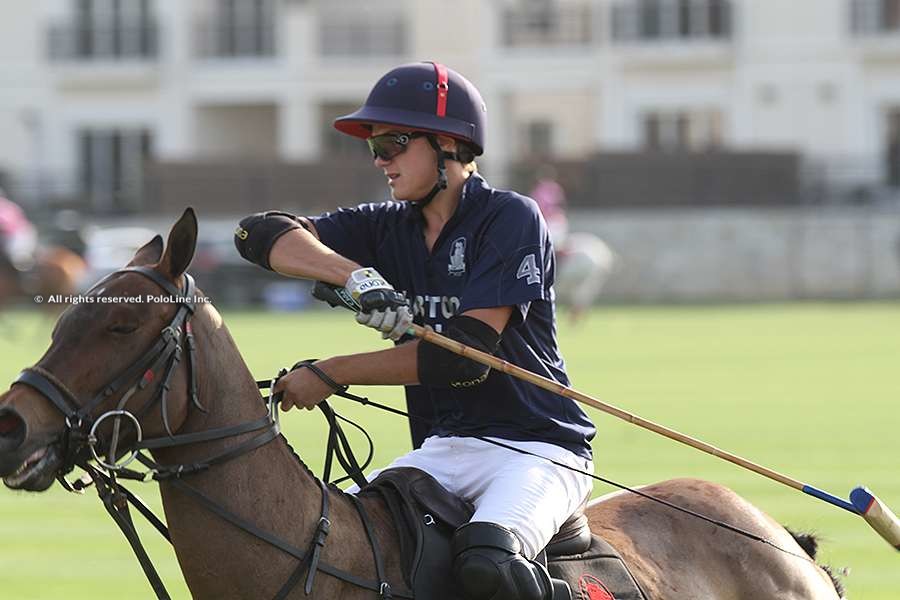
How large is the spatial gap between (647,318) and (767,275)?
286 inches

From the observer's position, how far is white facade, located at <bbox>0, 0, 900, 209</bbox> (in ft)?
145

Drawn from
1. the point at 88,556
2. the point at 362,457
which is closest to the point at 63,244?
the point at 362,457

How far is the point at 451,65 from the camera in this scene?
47938mm

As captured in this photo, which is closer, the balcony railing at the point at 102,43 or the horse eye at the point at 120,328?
the horse eye at the point at 120,328

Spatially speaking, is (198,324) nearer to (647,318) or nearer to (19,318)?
(647,318)

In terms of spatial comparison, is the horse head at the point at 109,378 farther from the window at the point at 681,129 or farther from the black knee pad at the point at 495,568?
the window at the point at 681,129

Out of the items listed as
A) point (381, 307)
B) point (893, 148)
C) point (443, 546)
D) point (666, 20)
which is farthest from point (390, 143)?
point (666, 20)

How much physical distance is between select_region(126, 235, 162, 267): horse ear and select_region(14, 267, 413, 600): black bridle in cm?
10

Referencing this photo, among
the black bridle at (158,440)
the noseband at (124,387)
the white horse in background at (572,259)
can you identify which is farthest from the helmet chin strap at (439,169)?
the white horse in background at (572,259)

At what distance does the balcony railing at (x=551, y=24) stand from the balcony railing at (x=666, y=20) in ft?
3.66

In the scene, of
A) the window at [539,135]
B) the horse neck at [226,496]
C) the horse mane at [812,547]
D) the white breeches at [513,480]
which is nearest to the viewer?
the horse neck at [226,496]

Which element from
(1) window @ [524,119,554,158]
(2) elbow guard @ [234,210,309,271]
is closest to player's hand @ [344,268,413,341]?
(2) elbow guard @ [234,210,309,271]

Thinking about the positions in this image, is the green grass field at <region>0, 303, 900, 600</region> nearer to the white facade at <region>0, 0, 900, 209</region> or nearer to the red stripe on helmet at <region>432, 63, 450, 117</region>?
the red stripe on helmet at <region>432, 63, 450, 117</region>

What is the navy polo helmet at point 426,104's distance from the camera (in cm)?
482
